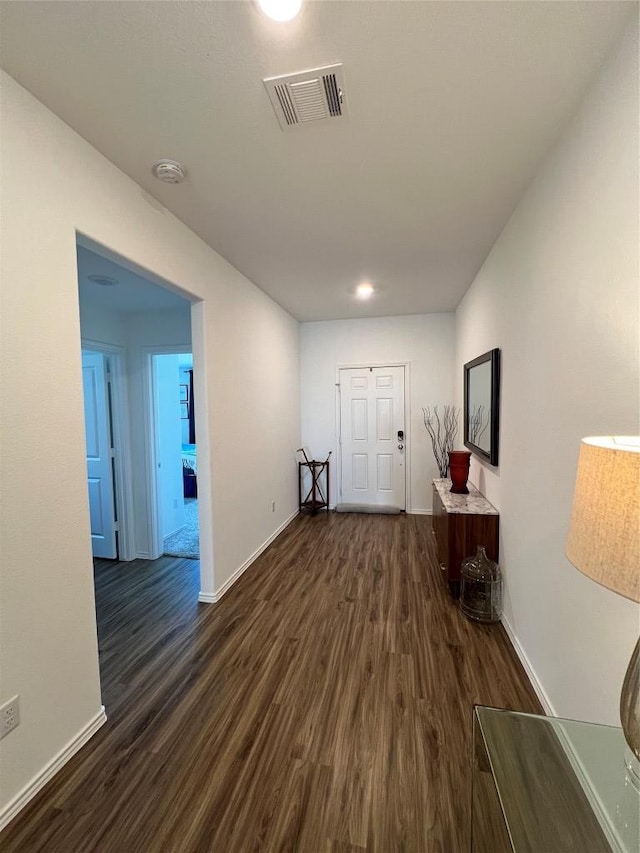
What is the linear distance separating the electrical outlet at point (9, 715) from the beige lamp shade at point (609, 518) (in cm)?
183

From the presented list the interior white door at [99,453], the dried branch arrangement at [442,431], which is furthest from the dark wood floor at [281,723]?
the dried branch arrangement at [442,431]

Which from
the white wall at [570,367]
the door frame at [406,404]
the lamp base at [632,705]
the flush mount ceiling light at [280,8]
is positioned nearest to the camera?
the lamp base at [632,705]

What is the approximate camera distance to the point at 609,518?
70cm

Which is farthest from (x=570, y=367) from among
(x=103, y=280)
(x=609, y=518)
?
(x=103, y=280)

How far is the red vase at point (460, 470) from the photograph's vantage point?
3082mm

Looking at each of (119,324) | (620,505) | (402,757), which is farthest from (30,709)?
(119,324)

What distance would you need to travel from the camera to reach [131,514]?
3.56 metres

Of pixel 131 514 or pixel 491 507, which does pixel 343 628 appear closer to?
pixel 491 507

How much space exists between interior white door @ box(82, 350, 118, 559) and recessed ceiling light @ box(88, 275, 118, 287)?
0.82m

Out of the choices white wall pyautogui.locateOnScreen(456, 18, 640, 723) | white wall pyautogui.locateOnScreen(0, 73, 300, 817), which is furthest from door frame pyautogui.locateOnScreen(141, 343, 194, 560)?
white wall pyautogui.locateOnScreen(456, 18, 640, 723)

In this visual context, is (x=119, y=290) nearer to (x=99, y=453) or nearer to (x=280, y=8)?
(x=99, y=453)

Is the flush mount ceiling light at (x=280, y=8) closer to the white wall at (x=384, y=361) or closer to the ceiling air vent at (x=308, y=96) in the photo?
the ceiling air vent at (x=308, y=96)

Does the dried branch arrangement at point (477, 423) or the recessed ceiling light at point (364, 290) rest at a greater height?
Answer: the recessed ceiling light at point (364, 290)

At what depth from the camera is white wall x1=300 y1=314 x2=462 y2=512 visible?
4703 mm
